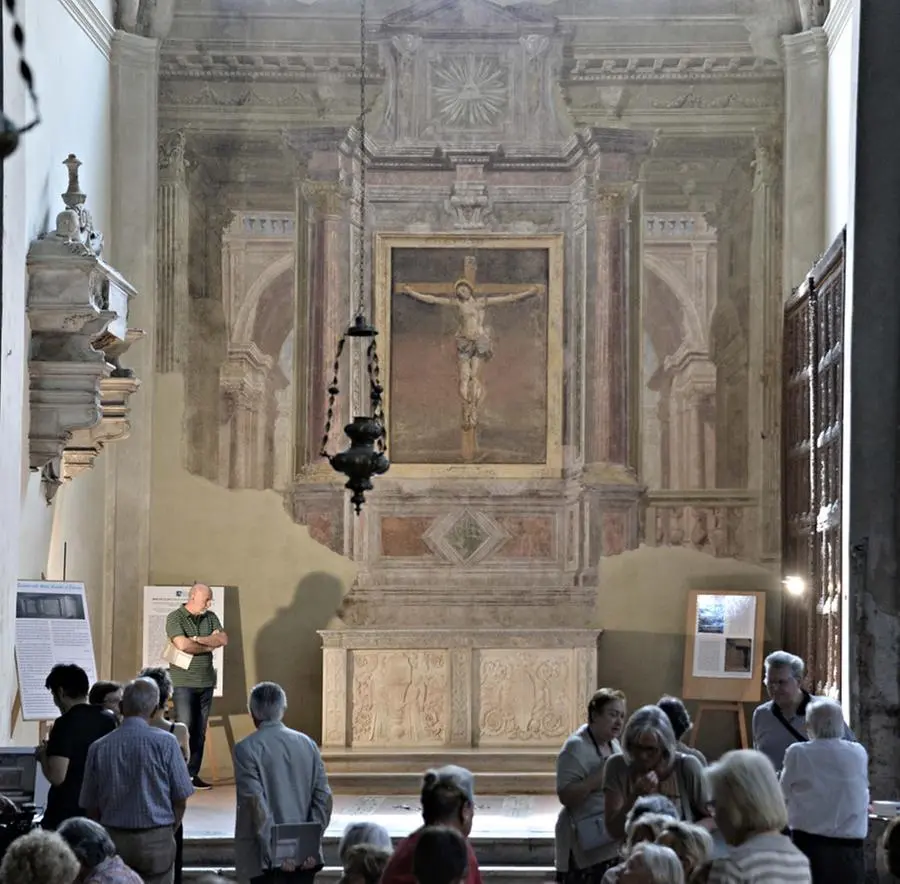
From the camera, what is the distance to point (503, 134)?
14016mm

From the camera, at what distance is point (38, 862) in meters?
4.64

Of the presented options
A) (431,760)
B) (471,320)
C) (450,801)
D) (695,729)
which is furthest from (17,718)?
(450,801)

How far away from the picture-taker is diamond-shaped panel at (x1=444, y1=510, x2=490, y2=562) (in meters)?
13.8

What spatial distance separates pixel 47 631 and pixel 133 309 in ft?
12.1

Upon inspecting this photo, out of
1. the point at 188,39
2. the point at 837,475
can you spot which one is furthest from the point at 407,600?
the point at 188,39

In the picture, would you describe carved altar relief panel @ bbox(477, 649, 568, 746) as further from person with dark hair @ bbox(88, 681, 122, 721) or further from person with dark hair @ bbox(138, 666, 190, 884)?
person with dark hair @ bbox(88, 681, 122, 721)

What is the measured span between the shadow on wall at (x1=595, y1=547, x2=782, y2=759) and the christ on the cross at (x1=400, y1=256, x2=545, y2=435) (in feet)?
5.86

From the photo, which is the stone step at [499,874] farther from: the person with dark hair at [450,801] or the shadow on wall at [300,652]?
the person with dark hair at [450,801]

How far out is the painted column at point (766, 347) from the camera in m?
13.7

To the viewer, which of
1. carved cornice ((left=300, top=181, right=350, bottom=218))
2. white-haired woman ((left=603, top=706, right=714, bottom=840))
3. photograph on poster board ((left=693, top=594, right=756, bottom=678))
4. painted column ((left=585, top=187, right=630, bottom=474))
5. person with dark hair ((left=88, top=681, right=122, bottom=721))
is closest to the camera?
white-haired woman ((left=603, top=706, right=714, bottom=840))

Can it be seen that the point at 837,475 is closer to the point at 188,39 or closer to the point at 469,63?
the point at 469,63

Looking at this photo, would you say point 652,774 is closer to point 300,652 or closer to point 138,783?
point 138,783

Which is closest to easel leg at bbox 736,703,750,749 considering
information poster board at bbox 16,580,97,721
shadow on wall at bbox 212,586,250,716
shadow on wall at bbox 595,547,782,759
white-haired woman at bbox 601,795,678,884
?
shadow on wall at bbox 595,547,782,759

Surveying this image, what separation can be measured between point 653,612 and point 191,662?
142 inches
